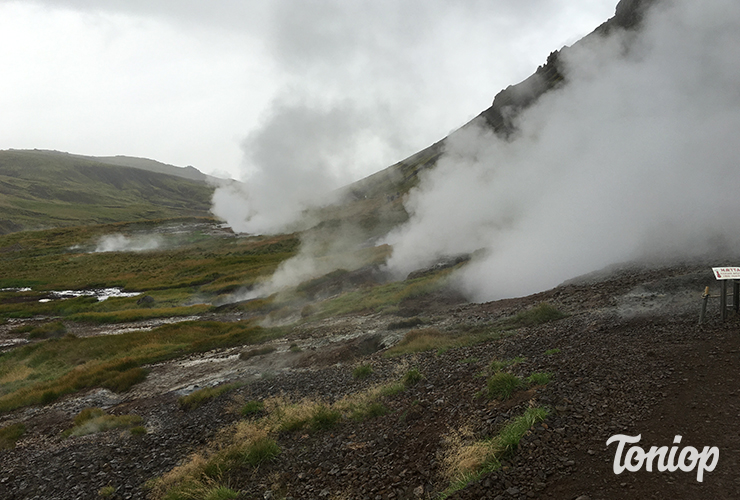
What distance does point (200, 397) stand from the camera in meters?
17.1

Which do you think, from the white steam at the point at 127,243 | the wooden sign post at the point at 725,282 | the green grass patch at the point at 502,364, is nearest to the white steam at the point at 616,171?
the wooden sign post at the point at 725,282

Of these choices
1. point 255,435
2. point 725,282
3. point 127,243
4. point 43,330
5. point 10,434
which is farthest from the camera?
point 127,243

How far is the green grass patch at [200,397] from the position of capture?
16.8 m

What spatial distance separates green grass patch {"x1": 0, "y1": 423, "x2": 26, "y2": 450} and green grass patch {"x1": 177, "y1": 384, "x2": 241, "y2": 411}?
6192mm

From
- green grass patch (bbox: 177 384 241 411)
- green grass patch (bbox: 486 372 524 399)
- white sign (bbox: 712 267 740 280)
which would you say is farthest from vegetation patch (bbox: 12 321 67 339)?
white sign (bbox: 712 267 740 280)

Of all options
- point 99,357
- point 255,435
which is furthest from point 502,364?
point 99,357

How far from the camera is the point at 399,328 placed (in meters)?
23.6

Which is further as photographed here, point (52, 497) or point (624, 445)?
point (52, 497)

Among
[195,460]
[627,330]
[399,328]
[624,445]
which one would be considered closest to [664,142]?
[627,330]

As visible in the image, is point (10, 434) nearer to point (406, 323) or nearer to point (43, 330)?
point (406, 323)

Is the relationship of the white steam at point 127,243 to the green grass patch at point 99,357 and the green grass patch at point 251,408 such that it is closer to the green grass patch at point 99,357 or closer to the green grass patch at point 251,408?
the green grass patch at point 99,357

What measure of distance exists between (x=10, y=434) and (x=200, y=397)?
782 centimetres

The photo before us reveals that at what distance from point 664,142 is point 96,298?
6345 cm

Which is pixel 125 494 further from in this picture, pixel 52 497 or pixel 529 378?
pixel 529 378
